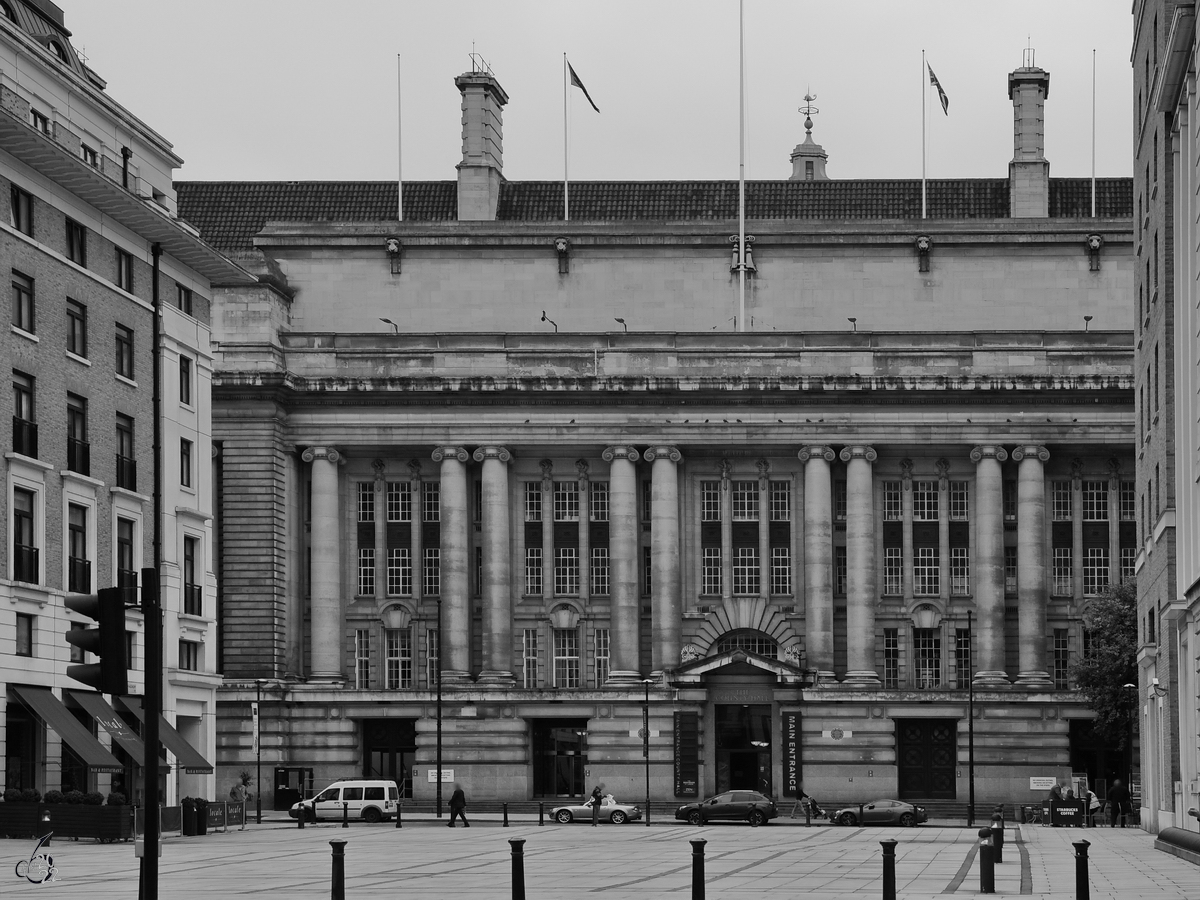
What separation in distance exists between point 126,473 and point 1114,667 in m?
44.3

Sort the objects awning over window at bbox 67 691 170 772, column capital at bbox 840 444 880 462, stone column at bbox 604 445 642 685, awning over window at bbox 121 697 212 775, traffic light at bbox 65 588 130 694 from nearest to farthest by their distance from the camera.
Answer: traffic light at bbox 65 588 130 694 → awning over window at bbox 67 691 170 772 → awning over window at bbox 121 697 212 775 → column capital at bbox 840 444 880 462 → stone column at bbox 604 445 642 685

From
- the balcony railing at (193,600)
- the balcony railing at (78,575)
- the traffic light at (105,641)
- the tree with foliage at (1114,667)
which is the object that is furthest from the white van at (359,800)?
the traffic light at (105,641)

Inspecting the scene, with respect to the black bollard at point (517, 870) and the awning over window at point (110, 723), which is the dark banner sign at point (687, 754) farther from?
the black bollard at point (517, 870)

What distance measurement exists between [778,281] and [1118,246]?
16.3 meters

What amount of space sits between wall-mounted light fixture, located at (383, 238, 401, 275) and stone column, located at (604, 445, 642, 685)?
14563 mm

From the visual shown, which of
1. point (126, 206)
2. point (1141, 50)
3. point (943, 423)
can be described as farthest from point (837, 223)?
point (126, 206)

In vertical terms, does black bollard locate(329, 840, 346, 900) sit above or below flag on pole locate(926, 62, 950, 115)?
below

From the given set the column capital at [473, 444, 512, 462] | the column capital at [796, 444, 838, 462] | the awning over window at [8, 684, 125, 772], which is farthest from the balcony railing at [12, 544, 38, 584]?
the column capital at [796, 444, 838, 462]

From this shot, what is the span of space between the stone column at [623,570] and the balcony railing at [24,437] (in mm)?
44202

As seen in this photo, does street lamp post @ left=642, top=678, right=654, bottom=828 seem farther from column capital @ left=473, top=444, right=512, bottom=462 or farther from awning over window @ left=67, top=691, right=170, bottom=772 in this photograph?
awning over window @ left=67, top=691, right=170, bottom=772

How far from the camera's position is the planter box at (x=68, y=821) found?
184 ft

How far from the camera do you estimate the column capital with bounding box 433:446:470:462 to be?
4045 inches

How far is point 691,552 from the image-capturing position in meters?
104

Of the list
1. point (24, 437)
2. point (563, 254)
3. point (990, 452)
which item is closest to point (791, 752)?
point (990, 452)
